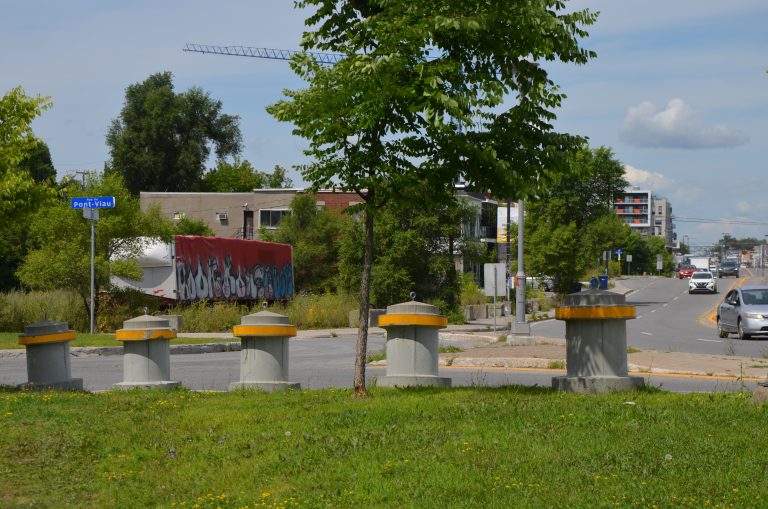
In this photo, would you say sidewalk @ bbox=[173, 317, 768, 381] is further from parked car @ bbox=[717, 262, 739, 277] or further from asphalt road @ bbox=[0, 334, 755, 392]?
parked car @ bbox=[717, 262, 739, 277]

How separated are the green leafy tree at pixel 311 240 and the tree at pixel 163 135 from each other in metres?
31.8

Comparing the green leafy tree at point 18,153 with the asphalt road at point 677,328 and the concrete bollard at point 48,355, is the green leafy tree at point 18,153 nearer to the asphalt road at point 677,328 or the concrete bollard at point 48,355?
the concrete bollard at point 48,355

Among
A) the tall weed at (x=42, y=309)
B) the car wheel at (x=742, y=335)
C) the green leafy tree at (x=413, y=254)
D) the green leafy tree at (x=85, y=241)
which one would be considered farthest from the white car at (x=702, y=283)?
the tall weed at (x=42, y=309)

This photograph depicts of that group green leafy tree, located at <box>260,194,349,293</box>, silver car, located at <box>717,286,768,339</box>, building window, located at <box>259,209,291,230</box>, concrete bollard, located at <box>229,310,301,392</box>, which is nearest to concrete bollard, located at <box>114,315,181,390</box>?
concrete bollard, located at <box>229,310,301,392</box>

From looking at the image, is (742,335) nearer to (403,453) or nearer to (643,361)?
(643,361)

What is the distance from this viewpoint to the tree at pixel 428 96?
34.0ft

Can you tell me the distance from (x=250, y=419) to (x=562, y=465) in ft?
12.3

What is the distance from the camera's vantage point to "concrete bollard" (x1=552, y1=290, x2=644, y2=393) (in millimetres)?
11180

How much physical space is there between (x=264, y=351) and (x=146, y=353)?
1854mm

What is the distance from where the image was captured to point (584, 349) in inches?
447

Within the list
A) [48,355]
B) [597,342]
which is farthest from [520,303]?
[597,342]

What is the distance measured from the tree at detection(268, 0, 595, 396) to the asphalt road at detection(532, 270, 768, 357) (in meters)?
12.7

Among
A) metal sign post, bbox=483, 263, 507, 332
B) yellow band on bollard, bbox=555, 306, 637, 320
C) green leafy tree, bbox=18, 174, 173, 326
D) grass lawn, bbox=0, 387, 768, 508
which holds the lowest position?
grass lawn, bbox=0, 387, 768, 508

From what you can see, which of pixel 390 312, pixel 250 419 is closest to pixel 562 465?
pixel 250 419
